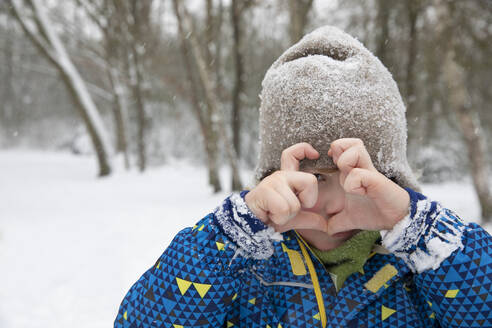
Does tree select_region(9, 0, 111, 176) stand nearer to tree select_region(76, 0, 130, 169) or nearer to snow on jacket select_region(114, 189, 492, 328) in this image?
tree select_region(76, 0, 130, 169)

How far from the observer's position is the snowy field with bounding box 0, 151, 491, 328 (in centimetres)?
251

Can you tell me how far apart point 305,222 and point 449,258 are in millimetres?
398

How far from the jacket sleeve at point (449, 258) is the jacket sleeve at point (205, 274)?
1.24 ft

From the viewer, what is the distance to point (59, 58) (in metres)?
7.80

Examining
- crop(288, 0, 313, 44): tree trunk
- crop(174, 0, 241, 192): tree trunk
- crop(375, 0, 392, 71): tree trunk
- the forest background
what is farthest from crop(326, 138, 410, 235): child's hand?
crop(375, 0, 392, 71): tree trunk

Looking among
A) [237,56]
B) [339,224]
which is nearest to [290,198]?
[339,224]

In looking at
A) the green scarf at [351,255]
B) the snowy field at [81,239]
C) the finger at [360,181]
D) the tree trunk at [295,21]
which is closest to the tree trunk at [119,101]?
the snowy field at [81,239]

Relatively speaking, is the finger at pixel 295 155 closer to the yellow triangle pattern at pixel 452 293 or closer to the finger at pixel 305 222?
the finger at pixel 305 222

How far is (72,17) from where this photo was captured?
11438mm

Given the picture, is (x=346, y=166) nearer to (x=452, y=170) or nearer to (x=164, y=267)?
(x=164, y=267)

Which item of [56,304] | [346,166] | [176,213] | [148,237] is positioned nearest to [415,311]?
[346,166]

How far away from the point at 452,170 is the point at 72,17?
14.2 m

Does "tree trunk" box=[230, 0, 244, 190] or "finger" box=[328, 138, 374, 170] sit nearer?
"finger" box=[328, 138, 374, 170]

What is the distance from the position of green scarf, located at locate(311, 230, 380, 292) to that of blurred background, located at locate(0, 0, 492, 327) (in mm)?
697
